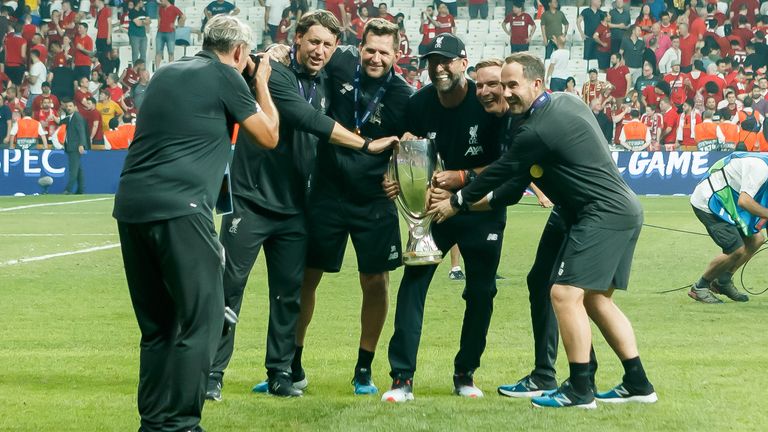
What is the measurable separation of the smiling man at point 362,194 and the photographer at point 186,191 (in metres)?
1.57

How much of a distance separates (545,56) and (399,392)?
2733 centimetres

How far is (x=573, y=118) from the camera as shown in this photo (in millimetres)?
6496

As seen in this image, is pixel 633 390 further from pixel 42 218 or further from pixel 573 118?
pixel 42 218

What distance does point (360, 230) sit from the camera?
23.4ft

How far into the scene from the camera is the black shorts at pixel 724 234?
11.5 meters

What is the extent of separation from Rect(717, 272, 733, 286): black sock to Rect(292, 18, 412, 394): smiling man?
17.8ft

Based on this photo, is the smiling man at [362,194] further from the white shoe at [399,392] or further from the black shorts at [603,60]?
the black shorts at [603,60]

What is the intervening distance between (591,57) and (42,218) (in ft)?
56.7

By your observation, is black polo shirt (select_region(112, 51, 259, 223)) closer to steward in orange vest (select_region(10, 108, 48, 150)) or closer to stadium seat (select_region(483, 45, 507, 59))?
steward in orange vest (select_region(10, 108, 48, 150))

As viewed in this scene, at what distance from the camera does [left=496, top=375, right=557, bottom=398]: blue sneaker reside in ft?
23.1

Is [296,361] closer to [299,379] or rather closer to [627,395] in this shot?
[299,379]

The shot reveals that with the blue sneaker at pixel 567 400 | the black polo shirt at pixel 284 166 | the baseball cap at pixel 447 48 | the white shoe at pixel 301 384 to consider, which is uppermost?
the baseball cap at pixel 447 48

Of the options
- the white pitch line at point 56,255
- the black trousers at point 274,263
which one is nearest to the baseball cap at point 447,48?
the black trousers at point 274,263

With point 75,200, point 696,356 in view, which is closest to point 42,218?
point 75,200
